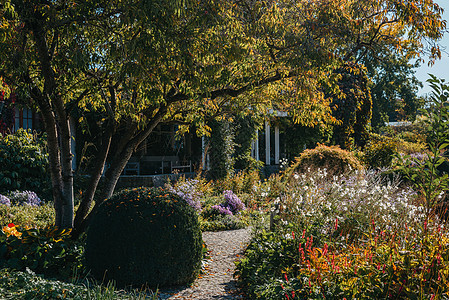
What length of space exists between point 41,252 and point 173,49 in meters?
2.87

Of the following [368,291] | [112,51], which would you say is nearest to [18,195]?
[112,51]

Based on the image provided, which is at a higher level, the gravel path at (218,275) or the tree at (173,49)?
the tree at (173,49)

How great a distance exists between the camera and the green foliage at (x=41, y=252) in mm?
4863

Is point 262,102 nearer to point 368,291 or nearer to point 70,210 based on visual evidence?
point 70,210

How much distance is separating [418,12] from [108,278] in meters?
5.08

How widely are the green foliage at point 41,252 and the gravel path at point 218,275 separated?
1351 mm

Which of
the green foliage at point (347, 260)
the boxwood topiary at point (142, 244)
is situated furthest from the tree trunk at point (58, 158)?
the green foliage at point (347, 260)

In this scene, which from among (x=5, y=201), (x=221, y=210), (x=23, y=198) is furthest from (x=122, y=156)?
(x=23, y=198)

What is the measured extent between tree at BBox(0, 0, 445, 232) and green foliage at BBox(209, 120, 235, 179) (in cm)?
707

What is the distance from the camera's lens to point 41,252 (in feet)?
16.3

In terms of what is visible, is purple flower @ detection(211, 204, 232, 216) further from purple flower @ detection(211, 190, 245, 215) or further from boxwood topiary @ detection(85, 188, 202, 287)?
boxwood topiary @ detection(85, 188, 202, 287)

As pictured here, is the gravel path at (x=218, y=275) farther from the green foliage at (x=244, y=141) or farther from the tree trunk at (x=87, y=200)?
the green foliage at (x=244, y=141)

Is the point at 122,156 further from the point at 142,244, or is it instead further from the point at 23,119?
the point at 23,119

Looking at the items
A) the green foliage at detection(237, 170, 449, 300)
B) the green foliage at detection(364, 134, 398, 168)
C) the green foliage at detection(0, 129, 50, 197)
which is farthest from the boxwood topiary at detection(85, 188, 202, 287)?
the green foliage at detection(364, 134, 398, 168)
